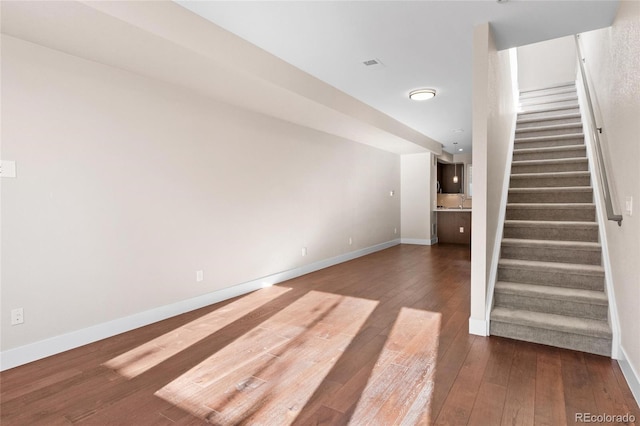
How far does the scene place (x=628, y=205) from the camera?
2232mm

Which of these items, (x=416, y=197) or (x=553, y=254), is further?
(x=416, y=197)

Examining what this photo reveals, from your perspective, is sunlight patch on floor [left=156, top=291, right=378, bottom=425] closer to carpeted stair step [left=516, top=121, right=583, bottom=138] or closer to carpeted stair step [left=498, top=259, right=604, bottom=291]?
carpeted stair step [left=498, top=259, right=604, bottom=291]

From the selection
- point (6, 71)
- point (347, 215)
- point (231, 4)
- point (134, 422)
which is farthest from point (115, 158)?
point (347, 215)

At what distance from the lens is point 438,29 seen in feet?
10.1

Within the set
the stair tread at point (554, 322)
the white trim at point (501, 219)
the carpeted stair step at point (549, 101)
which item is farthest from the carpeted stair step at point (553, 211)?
the carpeted stair step at point (549, 101)

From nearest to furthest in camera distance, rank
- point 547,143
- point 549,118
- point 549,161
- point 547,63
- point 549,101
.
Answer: point 549,161
point 547,143
point 549,118
point 549,101
point 547,63

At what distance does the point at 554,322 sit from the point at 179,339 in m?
3.22

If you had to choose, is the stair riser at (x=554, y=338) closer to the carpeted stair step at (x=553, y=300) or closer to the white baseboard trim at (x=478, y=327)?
the white baseboard trim at (x=478, y=327)

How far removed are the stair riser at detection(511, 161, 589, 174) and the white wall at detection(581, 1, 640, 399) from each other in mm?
1200

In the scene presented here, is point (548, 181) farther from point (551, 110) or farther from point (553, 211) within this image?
point (551, 110)

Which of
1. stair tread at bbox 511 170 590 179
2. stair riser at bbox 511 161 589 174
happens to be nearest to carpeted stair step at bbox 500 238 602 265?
stair tread at bbox 511 170 590 179

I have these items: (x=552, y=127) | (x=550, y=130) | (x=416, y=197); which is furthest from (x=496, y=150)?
(x=416, y=197)

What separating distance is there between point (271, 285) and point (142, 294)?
1894mm

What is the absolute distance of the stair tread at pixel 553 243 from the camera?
314cm
